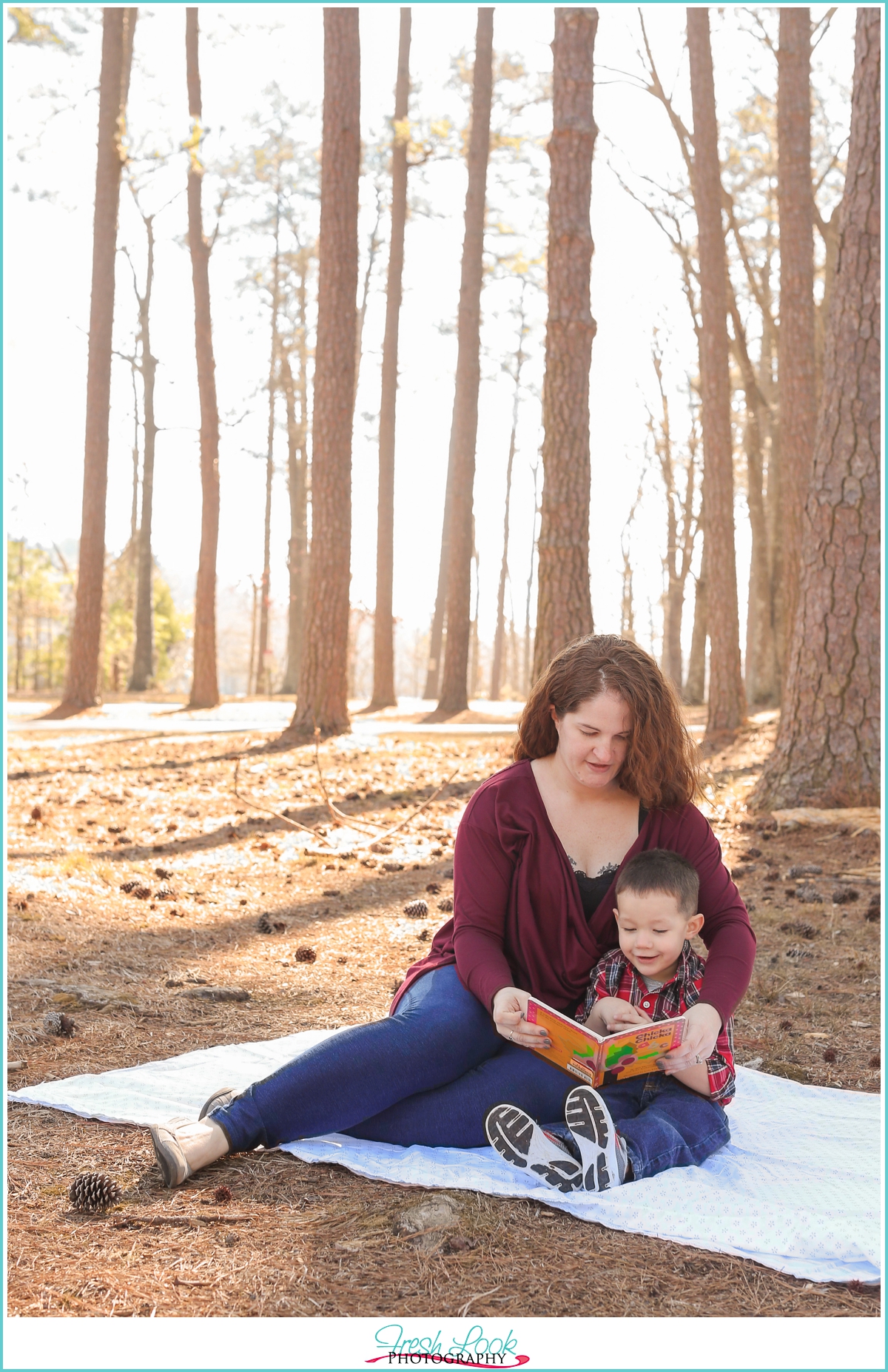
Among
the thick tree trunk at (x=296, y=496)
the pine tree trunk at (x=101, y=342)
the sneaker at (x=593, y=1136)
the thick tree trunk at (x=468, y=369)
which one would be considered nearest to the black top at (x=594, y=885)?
the sneaker at (x=593, y=1136)

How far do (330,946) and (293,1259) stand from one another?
2.81 metres

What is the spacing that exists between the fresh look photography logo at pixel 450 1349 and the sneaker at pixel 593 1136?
62 centimetres

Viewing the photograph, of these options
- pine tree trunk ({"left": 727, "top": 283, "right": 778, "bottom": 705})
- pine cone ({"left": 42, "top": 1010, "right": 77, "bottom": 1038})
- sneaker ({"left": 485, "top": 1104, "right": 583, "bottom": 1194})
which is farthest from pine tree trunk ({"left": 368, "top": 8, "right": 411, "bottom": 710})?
sneaker ({"left": 485, "top": 1104, "right": 583, "bottom": 1194})

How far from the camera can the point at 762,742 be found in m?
11.1

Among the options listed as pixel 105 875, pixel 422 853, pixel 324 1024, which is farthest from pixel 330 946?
pixel 422 853

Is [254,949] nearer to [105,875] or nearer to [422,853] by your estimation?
[105,875]

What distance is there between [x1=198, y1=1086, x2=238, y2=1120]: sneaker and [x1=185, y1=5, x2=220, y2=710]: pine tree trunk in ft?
46.2

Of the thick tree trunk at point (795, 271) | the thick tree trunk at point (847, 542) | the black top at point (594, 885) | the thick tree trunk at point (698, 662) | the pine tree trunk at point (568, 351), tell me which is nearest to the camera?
Answer: the black top at point (594, 885)

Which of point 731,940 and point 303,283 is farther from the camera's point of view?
point 303,283

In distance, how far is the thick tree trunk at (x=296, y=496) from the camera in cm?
2481

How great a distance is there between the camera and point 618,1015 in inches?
112

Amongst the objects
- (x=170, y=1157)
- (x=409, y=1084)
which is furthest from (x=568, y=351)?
(x=170, y=1157)

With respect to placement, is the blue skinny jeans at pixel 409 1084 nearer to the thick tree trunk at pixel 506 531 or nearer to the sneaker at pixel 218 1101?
the sneaker at pixel 218 1101

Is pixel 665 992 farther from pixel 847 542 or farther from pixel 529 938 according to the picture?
pixel 847 542
